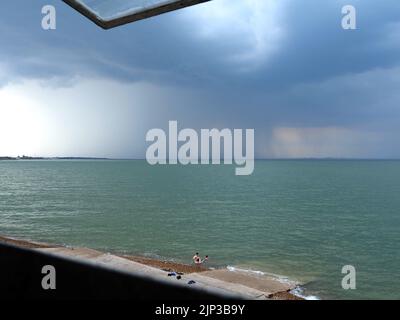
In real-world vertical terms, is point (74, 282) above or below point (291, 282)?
above

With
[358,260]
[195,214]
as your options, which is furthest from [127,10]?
[195,214]

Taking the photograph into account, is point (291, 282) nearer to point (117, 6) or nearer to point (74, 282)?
point (74, 282)

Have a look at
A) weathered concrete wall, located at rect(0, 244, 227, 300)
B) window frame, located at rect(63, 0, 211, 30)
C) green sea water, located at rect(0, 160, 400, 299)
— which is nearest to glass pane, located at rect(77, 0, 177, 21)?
window frame, located at rect(63, 0, 211, 30)

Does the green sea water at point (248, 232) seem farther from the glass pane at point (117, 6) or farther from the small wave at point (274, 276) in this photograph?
the glass pane at point (117, 6)

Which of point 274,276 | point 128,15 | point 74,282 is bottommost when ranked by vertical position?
point 274,276

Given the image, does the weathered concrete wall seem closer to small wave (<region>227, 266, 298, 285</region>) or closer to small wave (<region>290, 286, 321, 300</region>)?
small wave (<region>290, 286, 321, 300</region>)

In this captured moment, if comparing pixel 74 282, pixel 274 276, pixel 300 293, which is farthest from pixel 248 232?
pixel 74 282

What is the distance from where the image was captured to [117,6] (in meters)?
2.05

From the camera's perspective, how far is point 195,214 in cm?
5325

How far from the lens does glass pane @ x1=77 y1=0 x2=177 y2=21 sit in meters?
1.97

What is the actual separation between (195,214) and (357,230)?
65.7ft

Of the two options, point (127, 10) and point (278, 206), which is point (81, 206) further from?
point (127, 10)

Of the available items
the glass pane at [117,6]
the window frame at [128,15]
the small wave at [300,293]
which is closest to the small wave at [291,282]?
the small wave at [300,293]

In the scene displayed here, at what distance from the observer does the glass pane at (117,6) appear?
197cm
